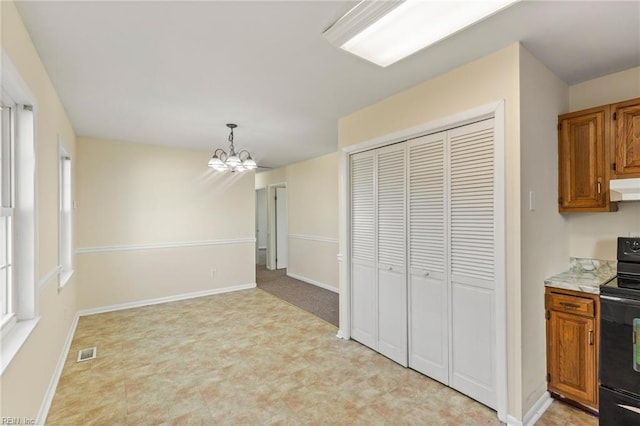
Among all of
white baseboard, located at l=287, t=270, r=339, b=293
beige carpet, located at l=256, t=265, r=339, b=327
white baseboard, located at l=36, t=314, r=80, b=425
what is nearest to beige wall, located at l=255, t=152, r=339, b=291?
white baseboard, located at l=287, t=270, r=339, b=293

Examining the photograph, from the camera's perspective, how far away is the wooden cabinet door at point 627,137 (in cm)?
212

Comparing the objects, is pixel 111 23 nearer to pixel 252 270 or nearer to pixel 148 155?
pixel 148 155

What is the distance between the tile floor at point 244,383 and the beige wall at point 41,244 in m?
0.33

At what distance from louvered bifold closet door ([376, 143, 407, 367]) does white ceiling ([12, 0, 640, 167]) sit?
652 millimetres

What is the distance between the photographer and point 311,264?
6.03 meters

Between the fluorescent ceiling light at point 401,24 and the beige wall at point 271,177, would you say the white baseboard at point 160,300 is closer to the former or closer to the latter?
the beige wall at point 271,177

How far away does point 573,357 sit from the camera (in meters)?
2.16

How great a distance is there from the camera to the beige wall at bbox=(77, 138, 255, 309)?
4.29 metres

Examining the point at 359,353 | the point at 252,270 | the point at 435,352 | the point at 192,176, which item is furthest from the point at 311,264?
the point at 435,352

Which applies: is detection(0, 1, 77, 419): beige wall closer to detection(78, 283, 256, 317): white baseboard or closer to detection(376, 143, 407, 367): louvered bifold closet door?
detection(78, 283, 256, 317): white baseboard

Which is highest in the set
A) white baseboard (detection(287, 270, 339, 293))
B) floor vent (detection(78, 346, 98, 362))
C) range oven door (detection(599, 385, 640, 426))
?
range oven door (detection(599, 385, 640, 426))

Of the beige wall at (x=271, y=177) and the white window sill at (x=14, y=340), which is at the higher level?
the beige wall at (x=271, y=177)

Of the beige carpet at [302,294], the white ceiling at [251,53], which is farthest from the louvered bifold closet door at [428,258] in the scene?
the beige carpet at [302,294]

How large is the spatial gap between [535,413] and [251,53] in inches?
123
